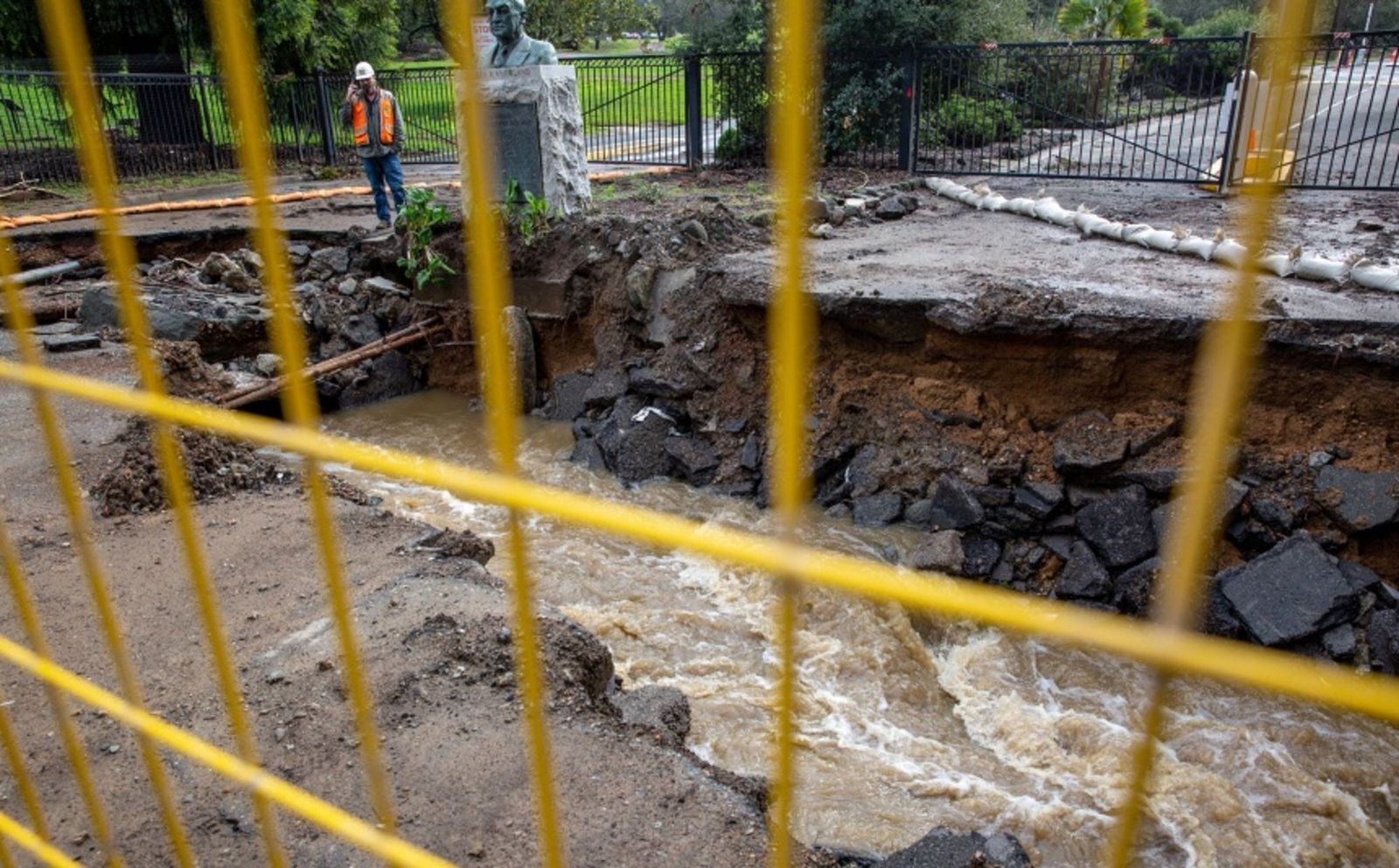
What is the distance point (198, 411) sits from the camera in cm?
118

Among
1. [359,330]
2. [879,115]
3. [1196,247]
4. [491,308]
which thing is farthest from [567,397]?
[491,308]

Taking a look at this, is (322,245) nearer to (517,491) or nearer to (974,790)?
(974,790)

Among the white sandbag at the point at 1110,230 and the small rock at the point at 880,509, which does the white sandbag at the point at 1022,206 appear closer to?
the white sandbag at the point at 1110,230

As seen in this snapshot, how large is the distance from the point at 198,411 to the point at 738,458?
18.9ft

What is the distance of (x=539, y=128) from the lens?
877 cm

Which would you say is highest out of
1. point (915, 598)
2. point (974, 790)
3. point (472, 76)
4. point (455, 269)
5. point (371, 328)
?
point (472, 76)

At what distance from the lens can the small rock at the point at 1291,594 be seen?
15.3 ft

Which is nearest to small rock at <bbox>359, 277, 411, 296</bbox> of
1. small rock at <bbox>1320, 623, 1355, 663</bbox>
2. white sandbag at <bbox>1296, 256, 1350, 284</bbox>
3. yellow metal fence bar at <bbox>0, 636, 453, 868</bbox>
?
white sandbag at <bbox>1296, 256, 1350, 284</bbox>

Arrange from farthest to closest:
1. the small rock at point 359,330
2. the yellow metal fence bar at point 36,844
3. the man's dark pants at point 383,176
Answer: the man's dark pants at point 383,176 → the small rock at point 359,330 → the yellow metal fence bar at point 36,844

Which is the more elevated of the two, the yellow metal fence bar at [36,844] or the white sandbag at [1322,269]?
the white sandbag at [1322,269]

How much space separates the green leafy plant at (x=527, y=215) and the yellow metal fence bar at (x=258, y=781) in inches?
284

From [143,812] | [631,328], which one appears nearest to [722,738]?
[143,812]

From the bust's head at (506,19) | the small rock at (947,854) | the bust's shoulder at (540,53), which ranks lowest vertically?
the small rock at (947,854)

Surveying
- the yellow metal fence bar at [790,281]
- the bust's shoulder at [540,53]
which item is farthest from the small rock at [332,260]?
the yellow metal fence bar at [790,281]
